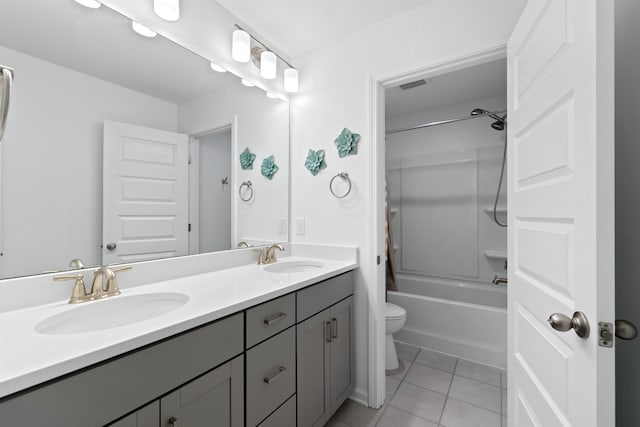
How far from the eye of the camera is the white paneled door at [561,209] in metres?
0.64

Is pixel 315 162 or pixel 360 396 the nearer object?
pixel 360 396

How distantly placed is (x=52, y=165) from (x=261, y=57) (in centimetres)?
128

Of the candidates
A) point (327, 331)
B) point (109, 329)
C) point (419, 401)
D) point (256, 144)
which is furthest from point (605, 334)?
point (256, 144)

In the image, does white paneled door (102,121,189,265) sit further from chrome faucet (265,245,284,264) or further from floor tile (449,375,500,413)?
floor tile (449,375,500,413)

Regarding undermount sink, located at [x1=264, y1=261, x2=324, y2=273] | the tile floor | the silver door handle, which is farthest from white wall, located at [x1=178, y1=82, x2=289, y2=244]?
the tile floor

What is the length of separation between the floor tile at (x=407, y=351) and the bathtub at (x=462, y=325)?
4 cm

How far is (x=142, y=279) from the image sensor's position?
48.7 inches

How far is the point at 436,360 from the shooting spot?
2.23m

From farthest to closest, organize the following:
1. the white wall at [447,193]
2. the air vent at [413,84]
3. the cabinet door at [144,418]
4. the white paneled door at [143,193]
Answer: the white wall at [447,193]
the air vent at [413,84]
the white paneled door at [143,193]
the cabinet door at [144,418]

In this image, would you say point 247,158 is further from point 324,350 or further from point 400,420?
point 400,420

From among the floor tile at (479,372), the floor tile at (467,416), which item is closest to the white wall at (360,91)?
the floor tile at (467,416)

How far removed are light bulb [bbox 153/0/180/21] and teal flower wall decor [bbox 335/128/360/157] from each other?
41.1 inches

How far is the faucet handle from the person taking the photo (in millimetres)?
979

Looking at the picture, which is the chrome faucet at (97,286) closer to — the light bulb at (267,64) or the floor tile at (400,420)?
the light bulb at (267,64)
